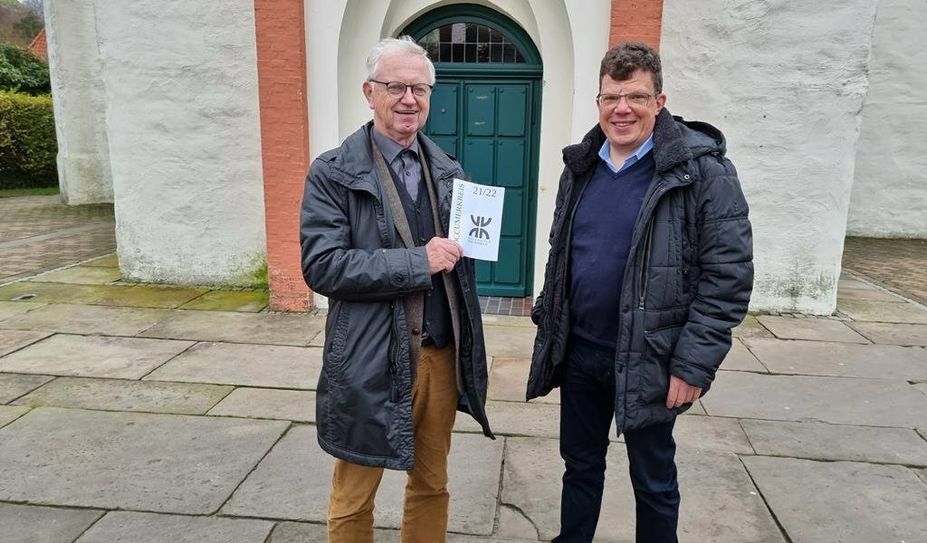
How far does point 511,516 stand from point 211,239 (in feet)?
17.4

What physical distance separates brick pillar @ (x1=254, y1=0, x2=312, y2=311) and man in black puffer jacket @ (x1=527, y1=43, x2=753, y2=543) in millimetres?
4197

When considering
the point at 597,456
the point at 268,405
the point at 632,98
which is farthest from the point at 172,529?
the point at 632,98

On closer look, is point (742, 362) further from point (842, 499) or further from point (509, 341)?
point (842, 499)

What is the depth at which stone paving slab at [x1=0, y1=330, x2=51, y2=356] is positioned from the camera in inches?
213

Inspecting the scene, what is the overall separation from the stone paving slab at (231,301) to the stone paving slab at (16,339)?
1279mm

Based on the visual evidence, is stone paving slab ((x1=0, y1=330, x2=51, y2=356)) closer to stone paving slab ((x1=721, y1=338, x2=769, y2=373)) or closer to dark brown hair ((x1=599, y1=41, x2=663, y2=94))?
dark brown hair ((x1=599, y1=41, x2=663, y2=94))

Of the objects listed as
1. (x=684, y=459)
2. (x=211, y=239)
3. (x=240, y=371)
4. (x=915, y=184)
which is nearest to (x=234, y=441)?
(x=240, y=371)

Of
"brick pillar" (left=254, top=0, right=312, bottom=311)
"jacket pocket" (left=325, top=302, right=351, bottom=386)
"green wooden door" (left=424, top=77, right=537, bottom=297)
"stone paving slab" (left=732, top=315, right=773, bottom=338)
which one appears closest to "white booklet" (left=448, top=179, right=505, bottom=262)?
"jacket pocket" (left=325, top=302, right=351, bottom=386)

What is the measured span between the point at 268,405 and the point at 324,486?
46.3 inches

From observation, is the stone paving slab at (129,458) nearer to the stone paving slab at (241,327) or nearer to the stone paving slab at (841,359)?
the stone paving slab at (241,327)

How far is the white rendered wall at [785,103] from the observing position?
6.01 m

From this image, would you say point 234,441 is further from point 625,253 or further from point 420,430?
point 625,253

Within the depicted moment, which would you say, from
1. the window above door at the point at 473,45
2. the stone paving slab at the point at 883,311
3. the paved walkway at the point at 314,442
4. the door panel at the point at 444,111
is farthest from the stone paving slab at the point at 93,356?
the stone paving slab at the point at 883,311

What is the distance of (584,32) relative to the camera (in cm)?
605
